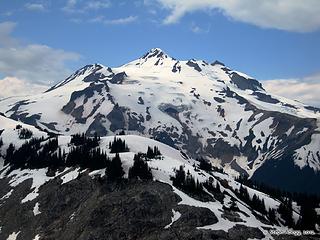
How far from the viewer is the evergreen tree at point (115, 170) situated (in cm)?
15414

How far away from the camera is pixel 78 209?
478 ft

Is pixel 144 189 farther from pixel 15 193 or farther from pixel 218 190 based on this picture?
pixel 15 193

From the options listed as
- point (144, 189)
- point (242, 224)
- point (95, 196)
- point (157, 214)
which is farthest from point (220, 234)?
point (95, 196)

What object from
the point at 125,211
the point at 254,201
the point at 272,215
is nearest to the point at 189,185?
the point at 254,201

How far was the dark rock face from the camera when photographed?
400ft

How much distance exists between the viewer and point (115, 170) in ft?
516

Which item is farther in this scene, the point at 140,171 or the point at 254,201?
the point at 254,201

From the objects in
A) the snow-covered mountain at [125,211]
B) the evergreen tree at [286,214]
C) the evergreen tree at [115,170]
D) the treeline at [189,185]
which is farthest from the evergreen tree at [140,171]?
the evergreen tree at [286,214]

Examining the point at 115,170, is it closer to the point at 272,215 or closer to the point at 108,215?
the point at 108,215

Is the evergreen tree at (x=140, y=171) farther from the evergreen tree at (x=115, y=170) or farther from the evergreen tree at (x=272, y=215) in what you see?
the evergreen tree at (x=272, y=215)

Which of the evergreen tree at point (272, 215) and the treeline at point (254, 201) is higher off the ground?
the treeline at point (254, 201)

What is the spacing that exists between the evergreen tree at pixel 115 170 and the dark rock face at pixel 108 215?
3171 mm

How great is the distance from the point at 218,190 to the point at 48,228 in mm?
56421

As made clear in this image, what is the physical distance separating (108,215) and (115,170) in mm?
25594
